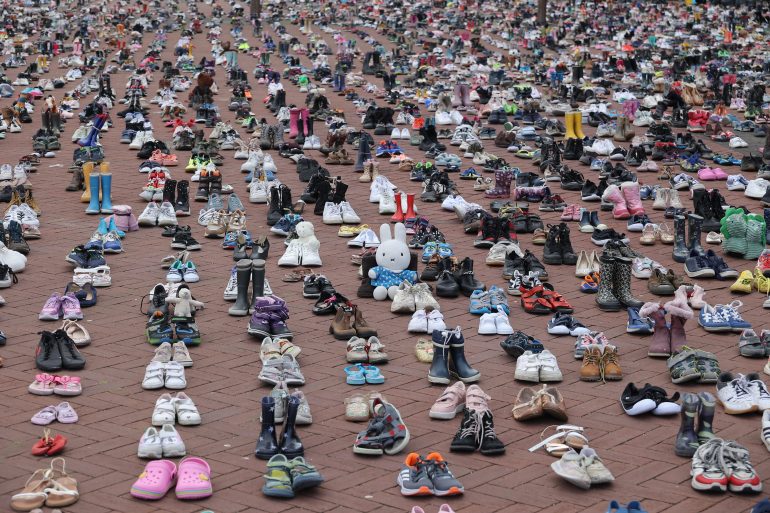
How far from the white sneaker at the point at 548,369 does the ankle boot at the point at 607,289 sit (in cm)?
173

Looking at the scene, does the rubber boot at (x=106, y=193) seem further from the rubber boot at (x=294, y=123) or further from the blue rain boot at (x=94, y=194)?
the rubber boot at (x=294, y=123)

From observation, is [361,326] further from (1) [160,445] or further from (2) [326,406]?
(1) [160,445]

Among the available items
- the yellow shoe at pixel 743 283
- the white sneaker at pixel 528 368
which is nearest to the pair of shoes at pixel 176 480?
the white sneaker at pixel 528 368

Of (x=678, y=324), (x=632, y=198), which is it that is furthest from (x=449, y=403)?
(x=632, y=198)

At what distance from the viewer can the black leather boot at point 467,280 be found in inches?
392

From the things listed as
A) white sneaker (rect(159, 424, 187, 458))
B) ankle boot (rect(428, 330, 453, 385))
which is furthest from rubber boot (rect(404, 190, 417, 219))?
white sneaker (rect(159, 424, 187, 458))

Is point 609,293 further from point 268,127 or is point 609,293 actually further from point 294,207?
point 268,127

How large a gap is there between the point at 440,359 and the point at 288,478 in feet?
6.28

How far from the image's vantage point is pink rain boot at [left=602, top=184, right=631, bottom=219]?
1259 cm

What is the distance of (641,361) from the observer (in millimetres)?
8359

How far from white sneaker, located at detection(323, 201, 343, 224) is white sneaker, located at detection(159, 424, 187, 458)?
19.4 feet

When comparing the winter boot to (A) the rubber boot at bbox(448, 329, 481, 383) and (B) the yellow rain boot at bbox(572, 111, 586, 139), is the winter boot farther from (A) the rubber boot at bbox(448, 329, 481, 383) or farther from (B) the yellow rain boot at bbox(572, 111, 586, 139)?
(B) the yellow rain boot at bbox(572, 111, 586, 139)

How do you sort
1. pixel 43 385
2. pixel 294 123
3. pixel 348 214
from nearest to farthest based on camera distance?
1. pixel 43 385
2. pixel 348 214
3. pixel 294 123

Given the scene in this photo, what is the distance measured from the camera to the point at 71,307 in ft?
30.5
